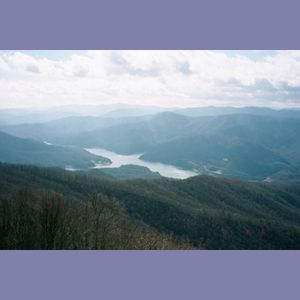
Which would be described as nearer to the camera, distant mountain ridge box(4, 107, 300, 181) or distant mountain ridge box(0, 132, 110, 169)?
distant mountain ridge box(0, 132, 110, 169)

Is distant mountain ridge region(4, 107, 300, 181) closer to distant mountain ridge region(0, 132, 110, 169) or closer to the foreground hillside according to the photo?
distant mountain ridge region(0, 132, 110, 169)

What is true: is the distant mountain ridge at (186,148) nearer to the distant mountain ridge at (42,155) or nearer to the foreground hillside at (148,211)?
the distant mountain ridge at (42,155)

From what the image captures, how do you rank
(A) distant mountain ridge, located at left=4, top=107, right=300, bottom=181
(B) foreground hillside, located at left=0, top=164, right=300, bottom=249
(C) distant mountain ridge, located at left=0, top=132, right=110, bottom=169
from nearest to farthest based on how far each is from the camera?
(B) foreground hillside, located at left=0, top=164, right=300, bottom=249 < (C) distant mountain ridge, located at left=0, top=132, right=110, bottom=169 < (A) distant mountain ridge, located at left=4, top=107, right=300, bottom=181

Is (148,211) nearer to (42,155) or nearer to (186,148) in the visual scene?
(42,155)

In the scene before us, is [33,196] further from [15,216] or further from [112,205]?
[112,205]

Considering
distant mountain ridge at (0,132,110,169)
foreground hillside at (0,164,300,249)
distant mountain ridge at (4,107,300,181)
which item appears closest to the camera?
foreground hillside at (0,164,300,249)

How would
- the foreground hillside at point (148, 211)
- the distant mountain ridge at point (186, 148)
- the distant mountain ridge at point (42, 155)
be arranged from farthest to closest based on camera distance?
1. the distant mountain ridge at point (186, 148)
2. the distant mountain ridge at point (42, 155)
3. the foreground hillside at point (148, 211)

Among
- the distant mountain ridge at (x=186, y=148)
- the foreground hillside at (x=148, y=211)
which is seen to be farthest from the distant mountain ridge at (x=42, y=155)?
the foreground hillside at (x=148, y=211)

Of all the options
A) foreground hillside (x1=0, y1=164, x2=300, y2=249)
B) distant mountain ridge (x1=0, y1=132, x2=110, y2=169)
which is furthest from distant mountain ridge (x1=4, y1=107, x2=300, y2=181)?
foreground hillside (x1=0, y1=164, x2=300, y2=249)

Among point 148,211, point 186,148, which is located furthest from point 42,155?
point 186,148
